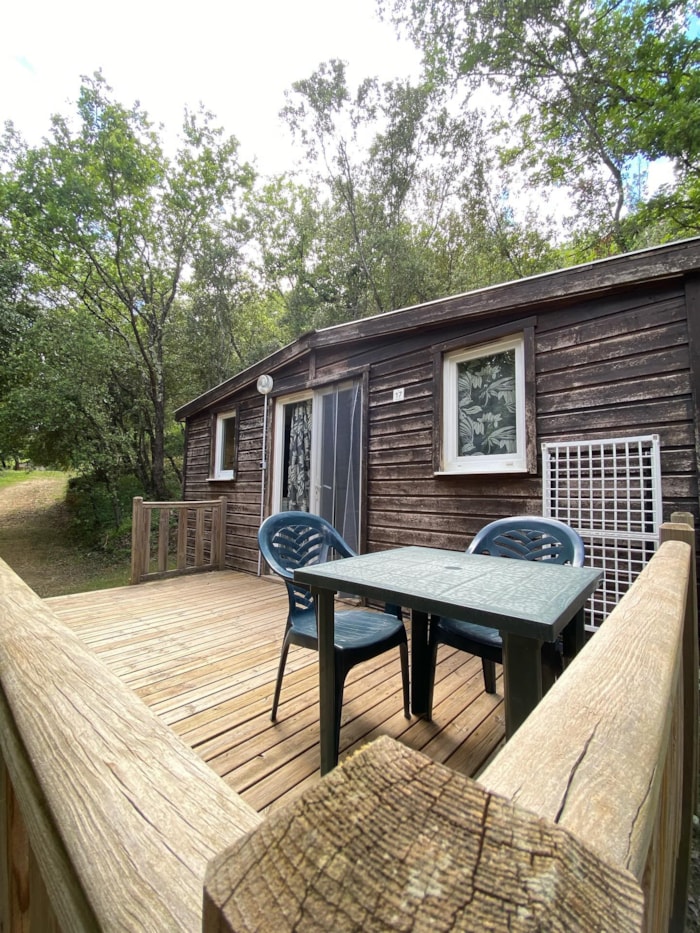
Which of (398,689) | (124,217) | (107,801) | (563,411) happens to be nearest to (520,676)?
(107,801)

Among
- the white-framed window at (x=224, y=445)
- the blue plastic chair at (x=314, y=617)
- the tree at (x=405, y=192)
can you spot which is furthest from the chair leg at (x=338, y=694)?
the tree at (x=405, y=192)

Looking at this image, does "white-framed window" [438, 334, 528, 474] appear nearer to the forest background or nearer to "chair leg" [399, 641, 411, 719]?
"chair leg" [399, 641, 411, 719]

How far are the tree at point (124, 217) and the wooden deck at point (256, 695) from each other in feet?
23.5

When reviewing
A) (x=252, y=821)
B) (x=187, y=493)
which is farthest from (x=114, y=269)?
(x=252, y=821)

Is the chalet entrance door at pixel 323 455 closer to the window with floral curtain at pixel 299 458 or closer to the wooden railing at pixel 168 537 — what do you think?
the window with floral curtain at pixel 299 458

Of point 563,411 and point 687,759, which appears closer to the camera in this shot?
point 687,759

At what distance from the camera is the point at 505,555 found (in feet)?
7.03

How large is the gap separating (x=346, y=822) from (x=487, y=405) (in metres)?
3.09

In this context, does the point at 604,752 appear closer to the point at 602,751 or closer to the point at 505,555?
the point at 602,751

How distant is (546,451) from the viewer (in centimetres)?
265

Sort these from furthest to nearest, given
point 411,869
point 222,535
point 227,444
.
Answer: point 227,444 < point 222,535 < point 411,869

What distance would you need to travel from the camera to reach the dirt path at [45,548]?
22.6 feet

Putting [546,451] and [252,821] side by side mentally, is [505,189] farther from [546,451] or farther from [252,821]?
[252,821]

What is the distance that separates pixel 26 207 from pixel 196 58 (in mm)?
4617
